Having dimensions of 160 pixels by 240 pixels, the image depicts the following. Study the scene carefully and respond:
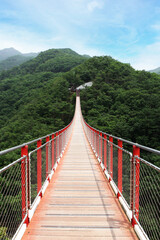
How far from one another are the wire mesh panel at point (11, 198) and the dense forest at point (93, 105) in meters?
24.4

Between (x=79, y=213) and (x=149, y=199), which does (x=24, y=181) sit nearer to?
(x=79, y=213)

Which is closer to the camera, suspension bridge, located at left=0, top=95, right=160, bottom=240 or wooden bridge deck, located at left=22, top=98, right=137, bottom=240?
suspension bridge, located at left=0, top=95, right=160, bottom=240

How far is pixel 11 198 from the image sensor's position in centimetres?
218

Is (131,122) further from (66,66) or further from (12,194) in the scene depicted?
(66,66)

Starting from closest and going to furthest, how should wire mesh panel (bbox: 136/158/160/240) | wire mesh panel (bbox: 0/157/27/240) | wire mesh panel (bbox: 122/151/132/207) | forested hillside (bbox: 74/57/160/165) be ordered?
1. wire mesh panel (bbox: 0/157/27/240)
2. wire mesh panel (bbox: 136/158/160/240)
3. wire mesh panel (bbox: 122/151/132/207)
4. forested hillside (bbox: 74/57/160/165)

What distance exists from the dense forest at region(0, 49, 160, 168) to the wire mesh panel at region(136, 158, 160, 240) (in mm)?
24320

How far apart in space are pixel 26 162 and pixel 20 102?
57.3 metres

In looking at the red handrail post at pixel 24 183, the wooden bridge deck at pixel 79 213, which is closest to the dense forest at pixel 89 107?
the red handrail post at pixel 24 183

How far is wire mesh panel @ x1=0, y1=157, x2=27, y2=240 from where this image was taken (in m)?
1.95

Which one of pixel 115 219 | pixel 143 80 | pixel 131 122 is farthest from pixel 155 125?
pixel 143 80

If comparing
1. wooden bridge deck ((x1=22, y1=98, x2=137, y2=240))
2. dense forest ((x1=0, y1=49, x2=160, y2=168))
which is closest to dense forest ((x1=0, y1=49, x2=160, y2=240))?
dense forest ((x1=0, y1=49, x2=160, y2=168))

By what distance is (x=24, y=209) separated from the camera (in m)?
2.60

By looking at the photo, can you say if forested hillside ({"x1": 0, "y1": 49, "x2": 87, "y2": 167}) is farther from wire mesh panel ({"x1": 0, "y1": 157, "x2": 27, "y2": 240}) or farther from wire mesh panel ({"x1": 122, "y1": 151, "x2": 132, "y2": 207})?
wire mesh panel ({"x1": 0, "y1": 157, "x2": 27, "y2": 240})

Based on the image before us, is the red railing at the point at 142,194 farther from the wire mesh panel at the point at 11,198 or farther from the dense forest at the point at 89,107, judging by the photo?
the wire mesh panel at the point at 11,198
